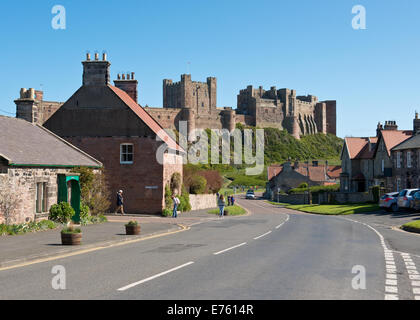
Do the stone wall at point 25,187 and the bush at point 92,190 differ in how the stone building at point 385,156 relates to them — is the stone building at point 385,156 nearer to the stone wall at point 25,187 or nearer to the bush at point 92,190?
the bush at point 92,190

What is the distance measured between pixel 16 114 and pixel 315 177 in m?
68.2

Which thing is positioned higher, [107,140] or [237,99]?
[237,99]

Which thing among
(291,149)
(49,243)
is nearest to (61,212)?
(49,243)

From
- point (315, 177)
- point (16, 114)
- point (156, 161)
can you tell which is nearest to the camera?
point (16, 114)

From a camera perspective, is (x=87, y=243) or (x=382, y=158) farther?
Result: (x=382, y=158)

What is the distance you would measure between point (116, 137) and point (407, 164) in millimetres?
26871

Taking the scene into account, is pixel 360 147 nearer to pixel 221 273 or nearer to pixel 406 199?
pixel 406 199

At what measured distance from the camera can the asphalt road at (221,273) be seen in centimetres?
807

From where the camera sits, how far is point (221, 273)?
10062 mm

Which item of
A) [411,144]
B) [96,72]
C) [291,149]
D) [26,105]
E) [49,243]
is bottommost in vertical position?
[49,243]

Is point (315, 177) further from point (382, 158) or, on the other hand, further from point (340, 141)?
point (340, 141)

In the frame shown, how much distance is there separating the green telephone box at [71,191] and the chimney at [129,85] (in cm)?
1620

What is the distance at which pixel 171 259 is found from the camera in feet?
40.1

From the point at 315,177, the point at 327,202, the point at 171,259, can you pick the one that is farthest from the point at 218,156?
the point at 171,259
